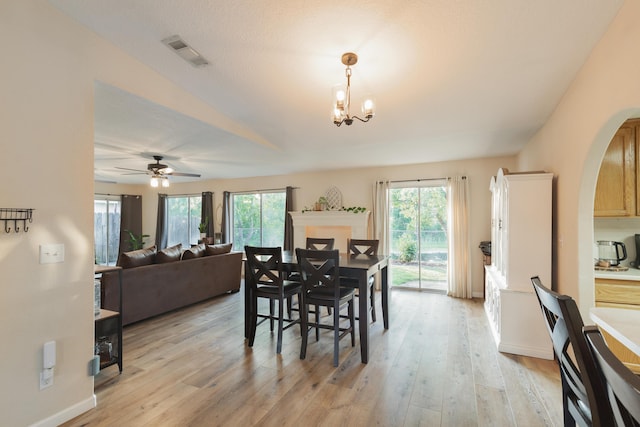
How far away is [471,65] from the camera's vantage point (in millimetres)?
2357

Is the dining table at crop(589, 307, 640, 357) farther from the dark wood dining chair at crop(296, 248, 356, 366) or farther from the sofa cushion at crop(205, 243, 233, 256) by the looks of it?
the sofa cushion at crop(205, 243, 233, 256)

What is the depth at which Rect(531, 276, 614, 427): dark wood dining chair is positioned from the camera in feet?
3.30

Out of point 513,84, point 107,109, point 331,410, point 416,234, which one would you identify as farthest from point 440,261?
point 107,109

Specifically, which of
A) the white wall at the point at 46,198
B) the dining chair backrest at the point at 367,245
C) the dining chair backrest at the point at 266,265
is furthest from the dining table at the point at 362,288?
the white wall at the point at 46,198

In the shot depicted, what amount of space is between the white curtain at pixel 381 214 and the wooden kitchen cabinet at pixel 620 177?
10.8 ft

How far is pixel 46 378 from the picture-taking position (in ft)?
6.27

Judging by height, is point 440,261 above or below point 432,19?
below

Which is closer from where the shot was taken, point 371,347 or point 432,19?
point 432,19

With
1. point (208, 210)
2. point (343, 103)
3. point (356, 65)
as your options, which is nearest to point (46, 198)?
point (343, 103)

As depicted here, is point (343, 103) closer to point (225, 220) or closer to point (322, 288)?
point (322, 288)

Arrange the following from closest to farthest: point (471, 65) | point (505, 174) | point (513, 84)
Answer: point (471, 65) < point (513, 84) < point (505, 174)

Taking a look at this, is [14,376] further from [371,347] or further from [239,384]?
[371,347]

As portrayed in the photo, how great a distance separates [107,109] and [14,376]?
2253 mm

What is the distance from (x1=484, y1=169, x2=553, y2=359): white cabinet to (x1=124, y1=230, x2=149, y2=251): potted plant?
8654mm
